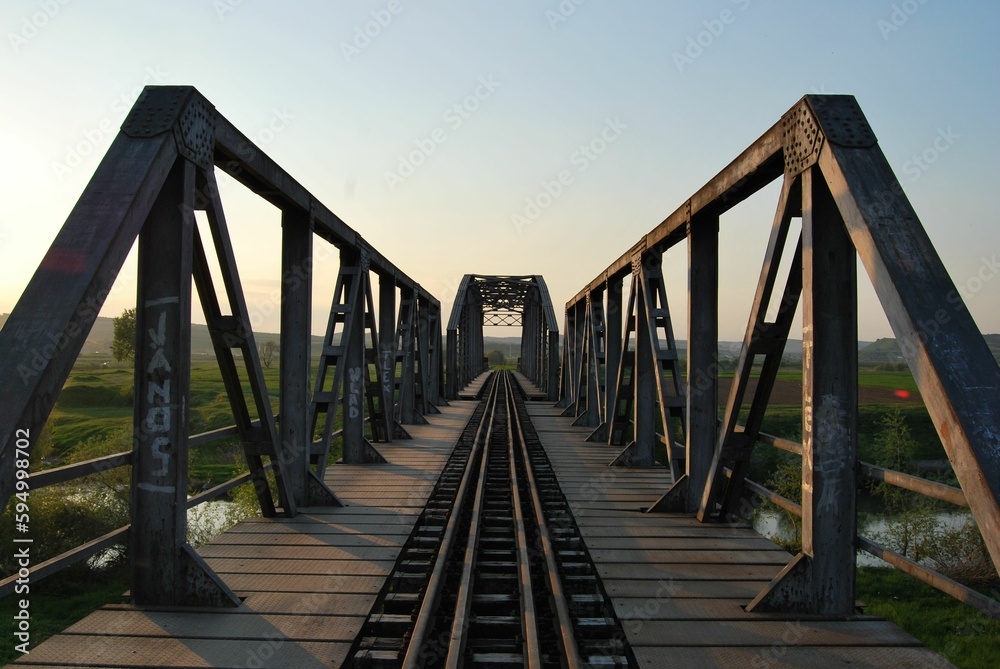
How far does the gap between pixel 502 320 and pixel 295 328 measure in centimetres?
4601

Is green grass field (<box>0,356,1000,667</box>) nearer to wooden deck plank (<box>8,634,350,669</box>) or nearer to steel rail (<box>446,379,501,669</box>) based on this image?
steel rail (<box>446,379,501,669</box>)

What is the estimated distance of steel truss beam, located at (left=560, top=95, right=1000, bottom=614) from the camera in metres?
2.31

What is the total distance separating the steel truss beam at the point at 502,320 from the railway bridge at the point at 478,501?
1596 cm

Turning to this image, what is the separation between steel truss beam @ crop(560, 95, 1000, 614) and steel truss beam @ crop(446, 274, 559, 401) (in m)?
16.0

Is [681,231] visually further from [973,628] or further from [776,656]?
[973,628]

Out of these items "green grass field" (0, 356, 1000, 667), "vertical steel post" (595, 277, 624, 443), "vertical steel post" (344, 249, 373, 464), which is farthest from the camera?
"vertical steel post" (595, 277, 624, 443)

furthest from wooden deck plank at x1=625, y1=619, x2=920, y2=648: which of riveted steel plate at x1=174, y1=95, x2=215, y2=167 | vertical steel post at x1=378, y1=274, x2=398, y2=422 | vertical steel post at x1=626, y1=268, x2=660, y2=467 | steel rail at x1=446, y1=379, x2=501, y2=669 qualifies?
vertical steel post at x1=378, y1=274, x2=398, y2=422

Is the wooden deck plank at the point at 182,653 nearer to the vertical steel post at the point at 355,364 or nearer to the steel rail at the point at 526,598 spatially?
the steel rail at the point at 526,598

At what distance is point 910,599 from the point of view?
9.08 metres

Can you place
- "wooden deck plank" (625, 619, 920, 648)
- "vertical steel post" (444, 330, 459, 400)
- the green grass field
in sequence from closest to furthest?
"wooden deck plank" (625, 619, 920, 648)
the green grass field
"vertical steel post" (444, 330, 459, 400)

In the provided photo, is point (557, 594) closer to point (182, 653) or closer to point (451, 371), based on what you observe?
point (182, 653)

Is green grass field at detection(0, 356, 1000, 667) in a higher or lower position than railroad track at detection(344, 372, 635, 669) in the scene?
lower

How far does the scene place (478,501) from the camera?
6.24 metres

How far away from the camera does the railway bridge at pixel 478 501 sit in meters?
2.62
